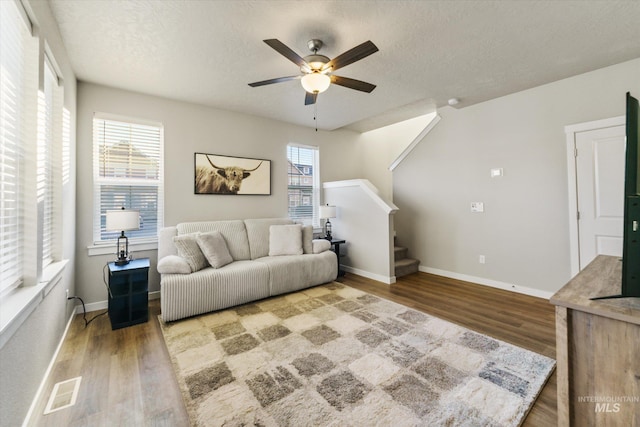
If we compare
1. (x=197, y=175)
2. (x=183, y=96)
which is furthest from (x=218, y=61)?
(x=197, y=175)

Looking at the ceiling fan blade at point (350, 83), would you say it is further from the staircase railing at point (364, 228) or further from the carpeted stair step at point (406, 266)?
the carpeted stair step at point (406, 266)

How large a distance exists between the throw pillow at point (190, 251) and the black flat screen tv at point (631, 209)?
10.7ft

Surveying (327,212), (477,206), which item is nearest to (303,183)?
(327,212)

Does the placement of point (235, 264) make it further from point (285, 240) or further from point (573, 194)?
point (573, 194)

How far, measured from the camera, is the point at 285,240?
3.88 m

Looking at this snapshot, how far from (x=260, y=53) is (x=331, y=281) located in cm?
308

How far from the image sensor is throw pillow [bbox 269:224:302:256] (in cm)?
383

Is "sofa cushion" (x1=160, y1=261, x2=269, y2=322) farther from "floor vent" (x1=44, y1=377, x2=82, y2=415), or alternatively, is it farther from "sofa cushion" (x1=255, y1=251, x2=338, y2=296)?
"floor vent" (x1=44, y1=377, x2=82, y2=415)

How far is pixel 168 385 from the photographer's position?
1786 millimetres

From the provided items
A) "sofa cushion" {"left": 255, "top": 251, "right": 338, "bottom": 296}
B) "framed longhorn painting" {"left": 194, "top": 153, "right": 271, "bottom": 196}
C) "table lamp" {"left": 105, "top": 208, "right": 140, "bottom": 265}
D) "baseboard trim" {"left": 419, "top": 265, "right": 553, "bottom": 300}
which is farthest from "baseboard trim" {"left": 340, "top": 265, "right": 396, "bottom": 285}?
"table lamp" {"left": 105, "top": 208, "right": 140, "bottom": 265}

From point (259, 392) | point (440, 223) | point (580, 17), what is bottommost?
point (259, 392)

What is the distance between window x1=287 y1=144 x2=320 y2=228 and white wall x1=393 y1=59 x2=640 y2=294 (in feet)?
5.87

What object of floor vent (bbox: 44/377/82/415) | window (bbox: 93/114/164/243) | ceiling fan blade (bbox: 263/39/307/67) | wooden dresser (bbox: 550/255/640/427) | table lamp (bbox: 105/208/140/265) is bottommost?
floor vent (bbox: 44/377/82/415)

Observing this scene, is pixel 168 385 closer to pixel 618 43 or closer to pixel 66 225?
pixel 66 225
